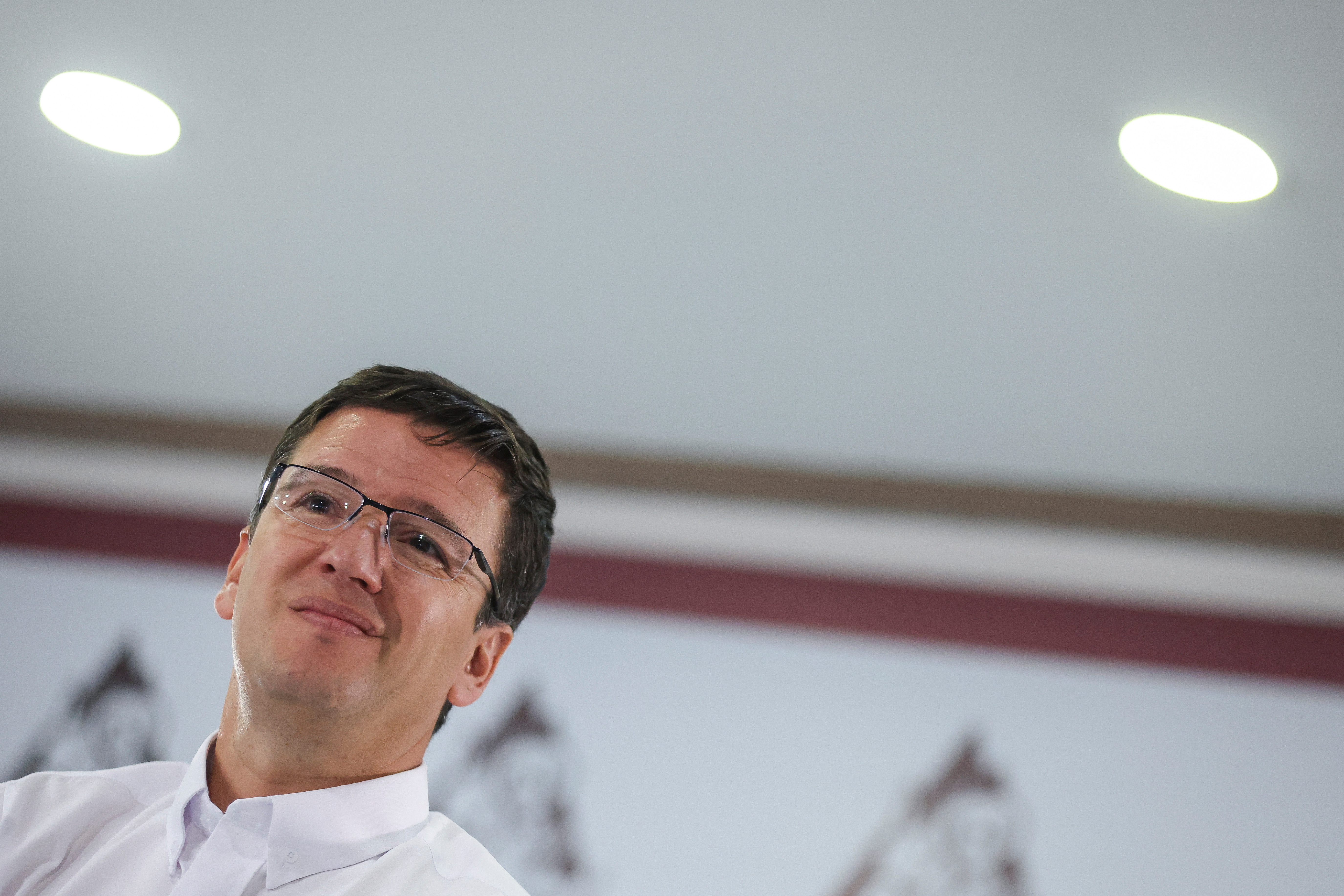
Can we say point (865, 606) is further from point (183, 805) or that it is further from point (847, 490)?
point (183, 805)

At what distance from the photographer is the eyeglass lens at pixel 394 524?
4.88 ft

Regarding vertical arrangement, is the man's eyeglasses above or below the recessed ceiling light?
below

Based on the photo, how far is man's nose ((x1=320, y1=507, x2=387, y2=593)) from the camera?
1.43 m

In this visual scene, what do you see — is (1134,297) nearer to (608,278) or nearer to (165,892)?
(608,278)

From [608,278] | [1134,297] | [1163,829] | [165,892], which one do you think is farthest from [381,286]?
[1163,829]

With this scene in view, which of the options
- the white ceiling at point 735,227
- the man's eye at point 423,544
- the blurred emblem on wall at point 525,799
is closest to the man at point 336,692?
the man's eye at point 423,544

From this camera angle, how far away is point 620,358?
11.7 ft

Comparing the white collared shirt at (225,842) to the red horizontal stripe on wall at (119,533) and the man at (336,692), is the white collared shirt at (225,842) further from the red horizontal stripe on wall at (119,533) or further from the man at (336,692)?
the red horizontal stripe on wall at (119,533)

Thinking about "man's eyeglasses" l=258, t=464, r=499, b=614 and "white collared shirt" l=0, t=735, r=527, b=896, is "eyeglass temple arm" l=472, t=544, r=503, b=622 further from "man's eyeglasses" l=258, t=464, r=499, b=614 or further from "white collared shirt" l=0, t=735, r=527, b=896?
"white collared shirt" l=0, t=735, r=527, b=896

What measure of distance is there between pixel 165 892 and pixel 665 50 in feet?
4.96

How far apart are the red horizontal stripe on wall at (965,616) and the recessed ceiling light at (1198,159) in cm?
224

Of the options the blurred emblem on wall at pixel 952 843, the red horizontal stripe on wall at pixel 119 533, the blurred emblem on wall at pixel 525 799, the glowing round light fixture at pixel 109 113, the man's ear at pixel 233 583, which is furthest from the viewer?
the red horizontal stripe on wall at pixel 119 533

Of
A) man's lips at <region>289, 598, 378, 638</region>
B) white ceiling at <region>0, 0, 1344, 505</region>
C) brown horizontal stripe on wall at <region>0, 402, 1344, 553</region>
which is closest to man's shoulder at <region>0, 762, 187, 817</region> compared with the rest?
man's lips at <region>289, 598, 378, 638</region>

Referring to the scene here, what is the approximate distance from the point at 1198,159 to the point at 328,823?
182 centimetres
